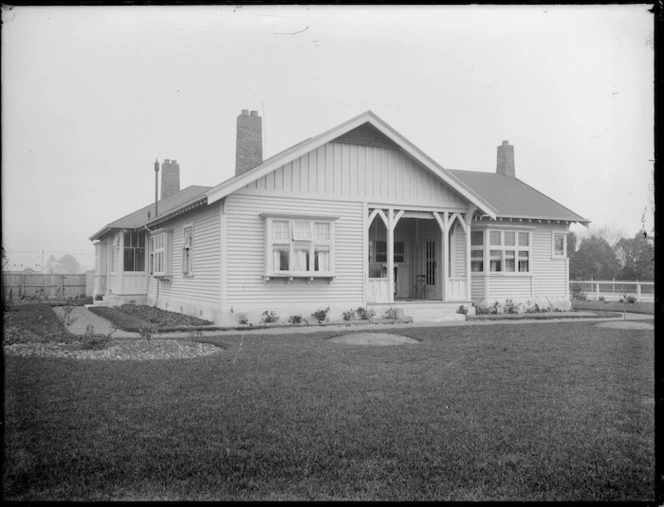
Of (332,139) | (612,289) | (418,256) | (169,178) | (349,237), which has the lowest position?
(612,289)

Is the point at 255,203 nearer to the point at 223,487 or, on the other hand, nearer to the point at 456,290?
the point at 456,290

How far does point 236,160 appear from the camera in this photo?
18625 mm

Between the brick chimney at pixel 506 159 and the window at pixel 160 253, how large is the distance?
17015 millimetres

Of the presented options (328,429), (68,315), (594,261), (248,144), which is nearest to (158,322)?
(68,315)

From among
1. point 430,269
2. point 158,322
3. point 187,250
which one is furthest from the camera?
point 430,269

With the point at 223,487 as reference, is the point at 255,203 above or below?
above

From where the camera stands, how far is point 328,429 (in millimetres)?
5879

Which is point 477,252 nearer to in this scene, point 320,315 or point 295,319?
point 320,315

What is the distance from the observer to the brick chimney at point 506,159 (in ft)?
94.9

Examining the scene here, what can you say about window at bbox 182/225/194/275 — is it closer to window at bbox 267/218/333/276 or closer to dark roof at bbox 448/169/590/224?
window at bbox 267/218/333/276

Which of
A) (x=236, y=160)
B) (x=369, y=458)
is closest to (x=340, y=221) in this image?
(x=236, y=160)

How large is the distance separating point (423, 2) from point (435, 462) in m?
3.76

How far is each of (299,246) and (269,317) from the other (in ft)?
7.62

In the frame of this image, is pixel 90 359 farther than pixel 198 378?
Yes
